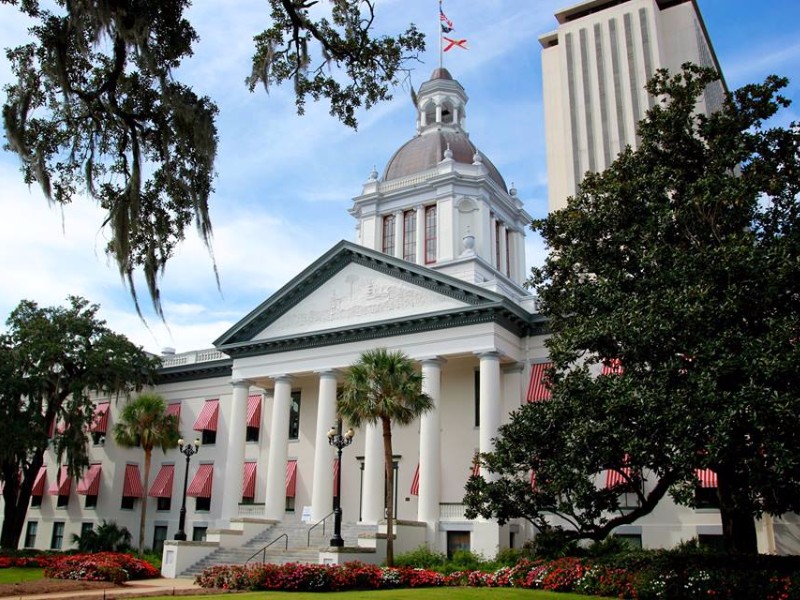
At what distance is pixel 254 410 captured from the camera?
130 ft

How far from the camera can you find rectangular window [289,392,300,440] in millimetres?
38531

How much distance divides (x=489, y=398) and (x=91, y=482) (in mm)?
25378

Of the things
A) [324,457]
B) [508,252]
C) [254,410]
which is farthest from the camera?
[508,252]

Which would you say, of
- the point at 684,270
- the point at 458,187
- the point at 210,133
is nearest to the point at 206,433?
the point at 458,187

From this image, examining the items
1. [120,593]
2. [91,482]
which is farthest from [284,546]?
[91,482]

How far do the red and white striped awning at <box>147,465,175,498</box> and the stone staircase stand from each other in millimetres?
10254

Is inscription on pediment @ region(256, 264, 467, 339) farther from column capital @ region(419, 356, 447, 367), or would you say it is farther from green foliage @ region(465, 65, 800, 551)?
green foliage @ region(465, 65, 800, 551)

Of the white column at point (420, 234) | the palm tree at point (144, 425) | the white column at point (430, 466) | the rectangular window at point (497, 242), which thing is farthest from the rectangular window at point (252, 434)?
the rectangular window at point (497, 242)

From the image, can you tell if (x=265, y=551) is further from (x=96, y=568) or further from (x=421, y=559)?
(x=96, y=568)

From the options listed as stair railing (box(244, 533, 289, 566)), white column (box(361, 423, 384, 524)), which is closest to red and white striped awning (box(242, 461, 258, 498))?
stair railing (box(244, 533, 289, 566))

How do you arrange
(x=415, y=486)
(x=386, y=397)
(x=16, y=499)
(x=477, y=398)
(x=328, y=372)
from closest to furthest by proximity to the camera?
(x=386, y=397) → (x=415, y=486) → (x=477, y=398) → (x=328, y=372) → (x=16, y=499)

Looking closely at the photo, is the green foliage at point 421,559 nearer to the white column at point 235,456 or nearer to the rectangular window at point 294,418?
the white column at point 235,456

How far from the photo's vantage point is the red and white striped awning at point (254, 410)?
39219 mm

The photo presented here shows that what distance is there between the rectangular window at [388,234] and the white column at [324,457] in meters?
13.1
